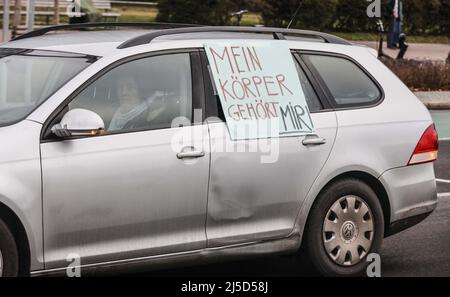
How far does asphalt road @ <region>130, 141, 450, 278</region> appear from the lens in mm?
7383

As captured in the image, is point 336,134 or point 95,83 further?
point 336,134

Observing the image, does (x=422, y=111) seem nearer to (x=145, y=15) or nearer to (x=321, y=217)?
(x=321, y=217)

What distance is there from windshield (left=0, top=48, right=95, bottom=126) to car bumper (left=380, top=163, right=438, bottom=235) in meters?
2.24

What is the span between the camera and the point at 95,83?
20.5ft

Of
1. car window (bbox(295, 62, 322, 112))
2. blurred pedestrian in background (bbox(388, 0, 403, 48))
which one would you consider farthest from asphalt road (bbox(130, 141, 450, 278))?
blurred pedestrian in background (bbox(388, 0, 403, 48))

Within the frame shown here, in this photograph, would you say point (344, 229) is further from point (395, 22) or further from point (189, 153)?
point (395, 22)

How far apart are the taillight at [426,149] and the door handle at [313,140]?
774 mm

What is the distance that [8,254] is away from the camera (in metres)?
5.83

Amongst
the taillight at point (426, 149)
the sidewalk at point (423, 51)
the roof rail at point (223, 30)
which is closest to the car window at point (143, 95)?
the roof rail at point (223, 30)

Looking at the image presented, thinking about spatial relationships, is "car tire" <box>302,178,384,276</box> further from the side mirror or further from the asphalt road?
the side mirror

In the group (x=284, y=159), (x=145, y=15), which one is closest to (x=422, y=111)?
(x=284, y=159)

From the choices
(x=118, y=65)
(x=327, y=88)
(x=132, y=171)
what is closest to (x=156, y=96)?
(x=118, y=65)
